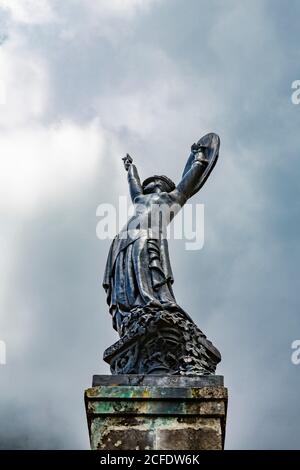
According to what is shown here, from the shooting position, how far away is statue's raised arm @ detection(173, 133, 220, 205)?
11.6 m

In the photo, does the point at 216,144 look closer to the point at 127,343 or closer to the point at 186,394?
the point at 127,343

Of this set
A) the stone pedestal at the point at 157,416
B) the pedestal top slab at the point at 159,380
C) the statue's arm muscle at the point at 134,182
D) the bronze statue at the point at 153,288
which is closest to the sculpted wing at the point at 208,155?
the bronze statue at the point at 153,288

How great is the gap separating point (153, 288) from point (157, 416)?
6.84 feet

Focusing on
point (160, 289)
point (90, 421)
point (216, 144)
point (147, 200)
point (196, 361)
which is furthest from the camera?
point (216, 144)

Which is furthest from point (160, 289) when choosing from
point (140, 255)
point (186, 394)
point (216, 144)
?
point (216, 144)

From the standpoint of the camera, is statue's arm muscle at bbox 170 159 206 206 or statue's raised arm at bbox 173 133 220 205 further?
statue's raised arm at bbox 173 133 220 205

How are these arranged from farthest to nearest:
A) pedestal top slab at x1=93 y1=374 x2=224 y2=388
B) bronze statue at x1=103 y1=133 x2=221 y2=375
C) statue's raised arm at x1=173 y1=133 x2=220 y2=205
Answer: statue's raised arm at x1=173 y1=133 x2=220 y2=205 < bronze statue at x1=103 y1=133 x2=221 y2=375 < pedestal top slab at x1=93 y1=374 x2=224 y2=388

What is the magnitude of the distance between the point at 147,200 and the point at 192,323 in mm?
2512

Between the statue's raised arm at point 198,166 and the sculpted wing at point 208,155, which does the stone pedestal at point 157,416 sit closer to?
the statue's raised arm at point 198,166

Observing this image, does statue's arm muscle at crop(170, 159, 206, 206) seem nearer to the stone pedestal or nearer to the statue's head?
the statue's head

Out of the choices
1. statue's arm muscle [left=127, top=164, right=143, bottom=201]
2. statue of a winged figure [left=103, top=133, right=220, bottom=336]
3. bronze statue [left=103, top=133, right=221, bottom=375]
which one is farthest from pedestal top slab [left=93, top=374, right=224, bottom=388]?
statue's arm muscle [left=127, top=164, right=143, bottom=201]

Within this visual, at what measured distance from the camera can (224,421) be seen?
8.08 metres

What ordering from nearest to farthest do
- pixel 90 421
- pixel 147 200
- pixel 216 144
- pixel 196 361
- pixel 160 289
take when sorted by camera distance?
pixel 90 421
pixel 196 361
pixel 160 289
pixel 147 200
pixel 216 144

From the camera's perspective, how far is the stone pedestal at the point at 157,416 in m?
7.82
